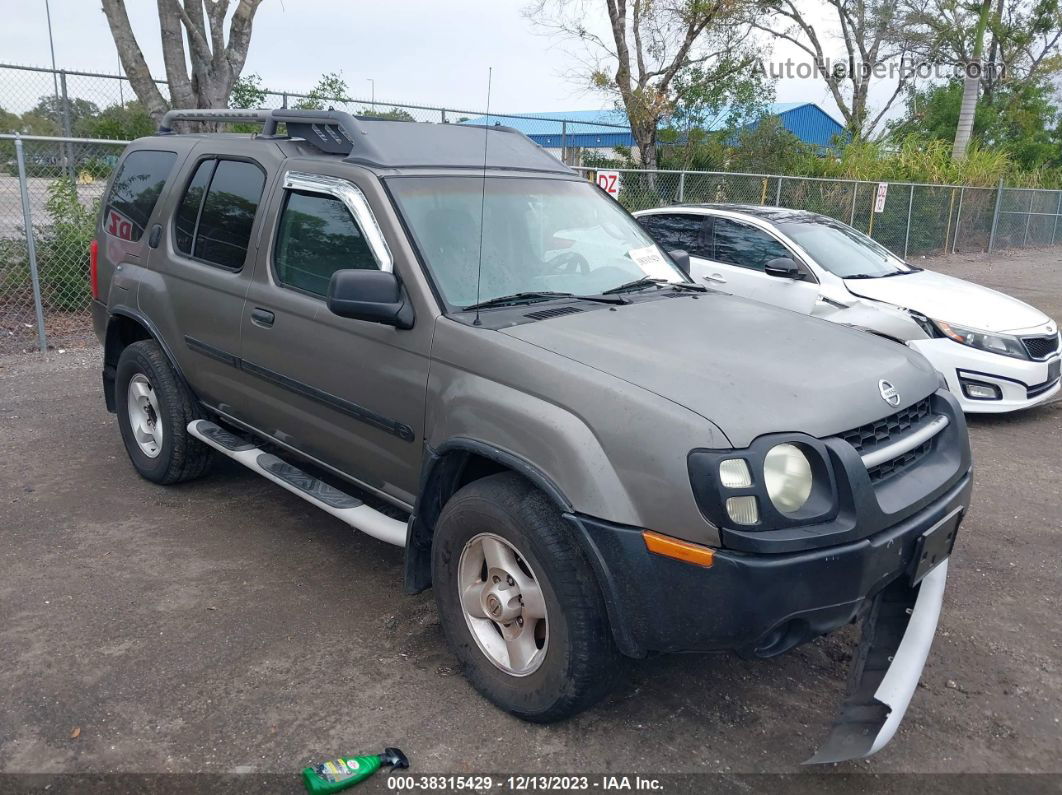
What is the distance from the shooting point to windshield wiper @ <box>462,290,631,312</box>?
345 cm

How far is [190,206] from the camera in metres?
4.76

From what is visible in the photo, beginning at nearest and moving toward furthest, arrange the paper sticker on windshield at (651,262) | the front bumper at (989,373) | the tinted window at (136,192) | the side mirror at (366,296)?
the side mirror at (366,296) → the paper sticker on windshield at (651,262) → the tinted window at (136,192) → the front bumper at (989,373)

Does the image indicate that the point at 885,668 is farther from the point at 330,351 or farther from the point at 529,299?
the point at 330,351

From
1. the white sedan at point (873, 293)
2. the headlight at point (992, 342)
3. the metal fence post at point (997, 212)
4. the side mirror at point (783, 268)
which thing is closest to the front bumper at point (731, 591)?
the white sedan at point (873, 293)

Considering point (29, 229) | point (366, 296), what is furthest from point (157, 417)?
point (29, 229)

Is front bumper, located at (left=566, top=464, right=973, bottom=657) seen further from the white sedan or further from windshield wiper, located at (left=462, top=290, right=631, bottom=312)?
the white sedan

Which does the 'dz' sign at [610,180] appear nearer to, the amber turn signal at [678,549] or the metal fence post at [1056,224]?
the amber turn signal at [678,549]


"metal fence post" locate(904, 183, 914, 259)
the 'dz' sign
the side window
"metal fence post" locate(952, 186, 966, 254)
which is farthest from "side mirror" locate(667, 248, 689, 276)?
"metal fence post" locate(952, 186, 966, 254)

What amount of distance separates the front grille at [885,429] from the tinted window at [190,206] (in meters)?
3.58

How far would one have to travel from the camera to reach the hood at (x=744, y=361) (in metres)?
2.70

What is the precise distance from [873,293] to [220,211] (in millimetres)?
5260

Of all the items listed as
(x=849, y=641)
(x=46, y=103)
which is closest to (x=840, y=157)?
(x=46, y=103)

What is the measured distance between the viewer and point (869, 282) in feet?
24.4

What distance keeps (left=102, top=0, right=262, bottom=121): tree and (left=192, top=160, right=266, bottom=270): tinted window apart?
685 cm
